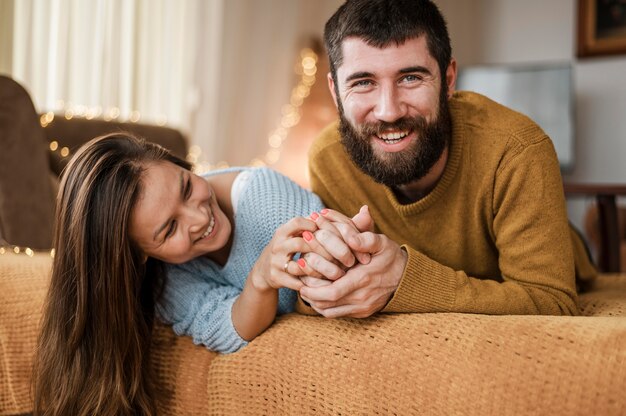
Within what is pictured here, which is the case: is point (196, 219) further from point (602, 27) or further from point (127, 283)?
point (602, 27)

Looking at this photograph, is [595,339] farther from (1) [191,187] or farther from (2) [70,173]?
(2) [70,173]

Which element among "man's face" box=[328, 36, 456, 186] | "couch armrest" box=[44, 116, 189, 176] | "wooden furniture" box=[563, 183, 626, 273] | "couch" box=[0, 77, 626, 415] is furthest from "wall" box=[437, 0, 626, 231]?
"man's face" box=[328, 36, 456, 186]

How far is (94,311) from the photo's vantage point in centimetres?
129

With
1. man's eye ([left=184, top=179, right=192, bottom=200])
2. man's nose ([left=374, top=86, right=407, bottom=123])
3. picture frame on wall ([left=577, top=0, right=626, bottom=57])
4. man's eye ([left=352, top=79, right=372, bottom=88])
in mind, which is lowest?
man's eye ([left=184, top=179, right=192, bottom=200])

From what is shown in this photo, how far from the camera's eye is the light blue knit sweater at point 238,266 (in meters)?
1.33

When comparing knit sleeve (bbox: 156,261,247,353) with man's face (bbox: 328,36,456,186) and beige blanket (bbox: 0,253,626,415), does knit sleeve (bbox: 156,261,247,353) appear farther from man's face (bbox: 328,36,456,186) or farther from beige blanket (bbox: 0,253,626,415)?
man's face (bbox: 328,36,456,186)

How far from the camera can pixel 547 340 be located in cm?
89

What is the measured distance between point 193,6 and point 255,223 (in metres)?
2.54

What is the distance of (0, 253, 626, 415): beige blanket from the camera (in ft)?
2.81

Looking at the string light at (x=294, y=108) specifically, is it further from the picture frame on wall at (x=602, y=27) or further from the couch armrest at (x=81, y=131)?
the picture frame on wall at (x=602, y=27)

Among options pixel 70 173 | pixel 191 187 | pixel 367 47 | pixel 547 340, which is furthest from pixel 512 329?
pixel 70 173

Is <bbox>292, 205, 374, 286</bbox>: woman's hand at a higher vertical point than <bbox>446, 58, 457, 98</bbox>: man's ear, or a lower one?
lower

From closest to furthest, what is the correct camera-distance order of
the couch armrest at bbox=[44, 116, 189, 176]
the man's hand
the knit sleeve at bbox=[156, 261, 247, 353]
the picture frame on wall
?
the man's hand
the knit sleeve at bbox=[156, 261, 247, 353]
the couch armrest at bbox=[44, 116, 189, 176]
the picture frame on wall

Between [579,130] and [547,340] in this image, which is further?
[579,130]
